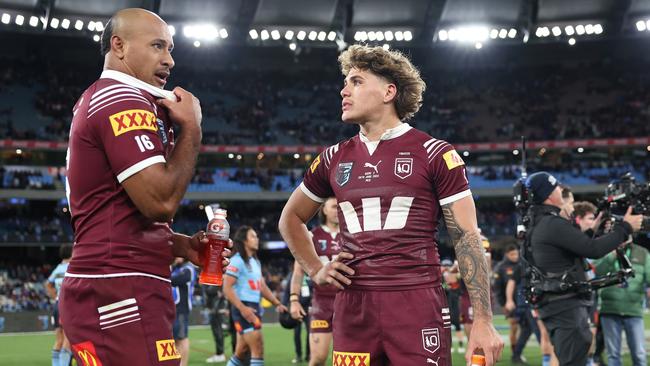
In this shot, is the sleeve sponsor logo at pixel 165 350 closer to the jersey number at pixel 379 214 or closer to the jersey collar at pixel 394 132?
the jersey number at pixel 379 214

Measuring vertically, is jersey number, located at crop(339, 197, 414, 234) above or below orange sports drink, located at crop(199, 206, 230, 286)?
above

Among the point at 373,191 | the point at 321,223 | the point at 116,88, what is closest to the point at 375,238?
the point at 373,191

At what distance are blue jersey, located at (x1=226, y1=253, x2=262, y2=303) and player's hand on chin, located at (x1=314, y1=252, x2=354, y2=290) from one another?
19.3 feet

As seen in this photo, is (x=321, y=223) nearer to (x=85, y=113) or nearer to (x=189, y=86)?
(x=85, y=113)

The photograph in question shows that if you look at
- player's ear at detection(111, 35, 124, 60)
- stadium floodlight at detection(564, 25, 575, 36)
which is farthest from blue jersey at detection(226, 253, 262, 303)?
stadium floodlight at detection(564, 25, 575, 36)

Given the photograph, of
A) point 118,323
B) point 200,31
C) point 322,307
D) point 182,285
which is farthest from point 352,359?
point 200,31

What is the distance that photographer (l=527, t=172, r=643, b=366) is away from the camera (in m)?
6.67

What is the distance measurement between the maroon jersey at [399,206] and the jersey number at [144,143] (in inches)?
52.4

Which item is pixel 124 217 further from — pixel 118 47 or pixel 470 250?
pixel 470 250

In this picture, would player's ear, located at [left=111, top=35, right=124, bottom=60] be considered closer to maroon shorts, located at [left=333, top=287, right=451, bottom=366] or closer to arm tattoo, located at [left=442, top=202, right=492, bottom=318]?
maroon shorts, located at [left=333, top=287, right=451, bottom=366]

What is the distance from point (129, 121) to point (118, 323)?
79 centimetres

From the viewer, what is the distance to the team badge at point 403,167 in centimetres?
407

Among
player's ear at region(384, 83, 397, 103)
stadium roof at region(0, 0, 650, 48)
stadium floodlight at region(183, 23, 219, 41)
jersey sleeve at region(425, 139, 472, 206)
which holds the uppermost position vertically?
stadium roof at region(0, 0, 650, 48)

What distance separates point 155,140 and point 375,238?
1368 millimetres
